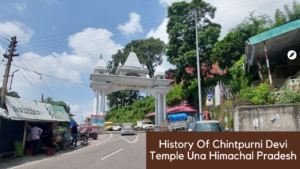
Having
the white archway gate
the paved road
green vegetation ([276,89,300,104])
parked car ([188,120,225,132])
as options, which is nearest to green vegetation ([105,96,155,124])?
the white archway gate

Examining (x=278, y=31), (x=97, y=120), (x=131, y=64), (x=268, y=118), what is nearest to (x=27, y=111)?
(x=268, y=118)

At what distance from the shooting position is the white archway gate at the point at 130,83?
93.8 feet

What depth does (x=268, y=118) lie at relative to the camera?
36.8 ft

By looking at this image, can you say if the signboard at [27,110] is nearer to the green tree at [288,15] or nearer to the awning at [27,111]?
the awning at [27,111]

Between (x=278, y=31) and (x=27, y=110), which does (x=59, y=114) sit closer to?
(x=27, y=110)

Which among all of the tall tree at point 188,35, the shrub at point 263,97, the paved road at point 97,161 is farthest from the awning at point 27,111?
the tall tree at point 188,35

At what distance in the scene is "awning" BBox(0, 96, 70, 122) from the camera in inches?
392

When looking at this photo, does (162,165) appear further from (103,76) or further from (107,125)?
(107,125)

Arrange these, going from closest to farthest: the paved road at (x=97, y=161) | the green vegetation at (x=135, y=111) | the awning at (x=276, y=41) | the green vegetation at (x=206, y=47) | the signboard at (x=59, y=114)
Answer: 1. the paved road at (x=97, y=161)
2. the signboard at (x=59, y=114)
3. the awning at (x=276, y=41)
4. the green vegetation at (x=206, y=47)
5. the green vegetation at (x=135, y=111)

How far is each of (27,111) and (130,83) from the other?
64.1ft

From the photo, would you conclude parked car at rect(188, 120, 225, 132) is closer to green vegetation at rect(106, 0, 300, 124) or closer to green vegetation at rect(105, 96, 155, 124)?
green vegetation at rect(106, 0, 300, 124)

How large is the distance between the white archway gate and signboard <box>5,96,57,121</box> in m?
14.6

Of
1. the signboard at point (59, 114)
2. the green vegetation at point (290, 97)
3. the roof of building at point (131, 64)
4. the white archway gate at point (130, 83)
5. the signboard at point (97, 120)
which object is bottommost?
the signboard at point (97, 120)

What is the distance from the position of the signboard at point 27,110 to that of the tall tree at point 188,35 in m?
19.4
